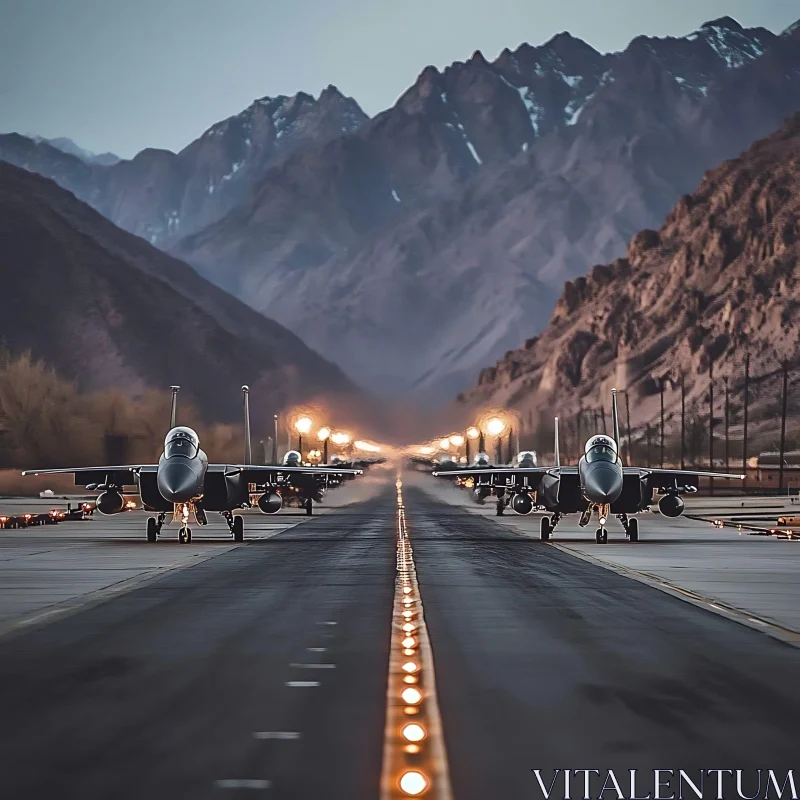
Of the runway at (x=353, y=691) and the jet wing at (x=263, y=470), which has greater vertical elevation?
the jet wing at (x=263, y=470)

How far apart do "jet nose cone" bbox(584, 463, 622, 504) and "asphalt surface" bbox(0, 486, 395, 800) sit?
1991 centimetres

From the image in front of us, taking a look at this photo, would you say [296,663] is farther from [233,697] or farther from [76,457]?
[76,457]

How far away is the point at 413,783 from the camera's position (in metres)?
9.72

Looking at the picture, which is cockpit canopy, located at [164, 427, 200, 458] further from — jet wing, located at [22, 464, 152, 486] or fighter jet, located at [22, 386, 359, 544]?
jet wing, located at [22, 464, 152, 486]

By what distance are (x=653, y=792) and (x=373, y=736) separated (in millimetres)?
2986

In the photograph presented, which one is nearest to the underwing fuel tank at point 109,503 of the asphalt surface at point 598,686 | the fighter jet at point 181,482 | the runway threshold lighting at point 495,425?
the fighter jet at point 181,482

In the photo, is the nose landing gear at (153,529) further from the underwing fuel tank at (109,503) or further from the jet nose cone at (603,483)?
the jet nose cone at (603,483)

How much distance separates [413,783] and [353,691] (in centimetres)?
462

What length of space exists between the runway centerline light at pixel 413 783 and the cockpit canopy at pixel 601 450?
3694 centimetres

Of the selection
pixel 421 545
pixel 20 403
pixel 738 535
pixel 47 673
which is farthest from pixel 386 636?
pixel 20 403

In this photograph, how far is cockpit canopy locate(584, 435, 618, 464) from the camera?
46.6 m

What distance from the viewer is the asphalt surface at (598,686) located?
10.6m

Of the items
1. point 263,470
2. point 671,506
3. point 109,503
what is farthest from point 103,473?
point 671,506

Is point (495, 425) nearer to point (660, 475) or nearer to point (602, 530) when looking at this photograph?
point (660, 475)
